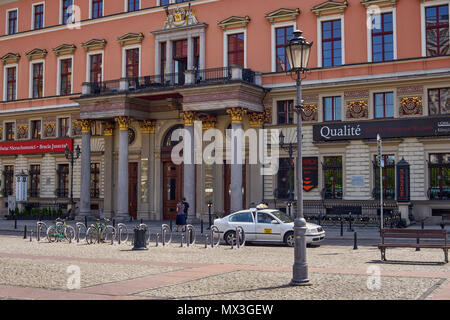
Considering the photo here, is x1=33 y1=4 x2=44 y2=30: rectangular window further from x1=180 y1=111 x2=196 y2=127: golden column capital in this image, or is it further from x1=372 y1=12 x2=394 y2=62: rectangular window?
x1=372 y1=12 x2=394 y2=62: rectangular window

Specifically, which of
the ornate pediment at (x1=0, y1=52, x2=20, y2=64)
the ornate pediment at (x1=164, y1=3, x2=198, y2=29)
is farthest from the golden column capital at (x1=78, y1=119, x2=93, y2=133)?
the ornate pediment at (x1=0, y1=52, x2=20, y2=64)

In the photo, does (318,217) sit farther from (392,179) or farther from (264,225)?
(264,225)

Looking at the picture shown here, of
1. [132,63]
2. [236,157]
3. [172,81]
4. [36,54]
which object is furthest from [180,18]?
[36,54]

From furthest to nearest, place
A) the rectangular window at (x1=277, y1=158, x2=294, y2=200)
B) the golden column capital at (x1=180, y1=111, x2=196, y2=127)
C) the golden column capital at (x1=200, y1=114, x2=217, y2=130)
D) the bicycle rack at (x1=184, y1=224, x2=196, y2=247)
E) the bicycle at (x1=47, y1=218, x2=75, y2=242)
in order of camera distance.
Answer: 1. the golden column capital at (x1=200, y1=114, x2=217, y2=130)
2. the golden column capital at (x1=180, y1=111, x2=196, y2=127)
3. the rectangular window at (x1=277, y1=158, x2=294, y2=200)
4. the bicycle at (x1=47, y1=218, x2=75, y2=242)
5. the bicycle rack at (x1=184, y1=224, x2=196, y2=247)

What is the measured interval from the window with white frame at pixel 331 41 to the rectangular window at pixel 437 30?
490cm

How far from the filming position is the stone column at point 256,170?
35656 millimetres

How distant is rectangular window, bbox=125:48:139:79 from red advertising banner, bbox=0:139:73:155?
692cm

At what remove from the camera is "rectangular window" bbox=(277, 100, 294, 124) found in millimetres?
35594

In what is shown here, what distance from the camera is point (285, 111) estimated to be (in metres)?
35.8

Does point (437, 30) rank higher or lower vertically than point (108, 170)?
higher

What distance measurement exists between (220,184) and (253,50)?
896cm

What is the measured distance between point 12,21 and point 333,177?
3113cm

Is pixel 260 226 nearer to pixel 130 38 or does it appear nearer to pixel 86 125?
pixel 86 125

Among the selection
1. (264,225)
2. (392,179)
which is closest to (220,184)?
(392,179)
